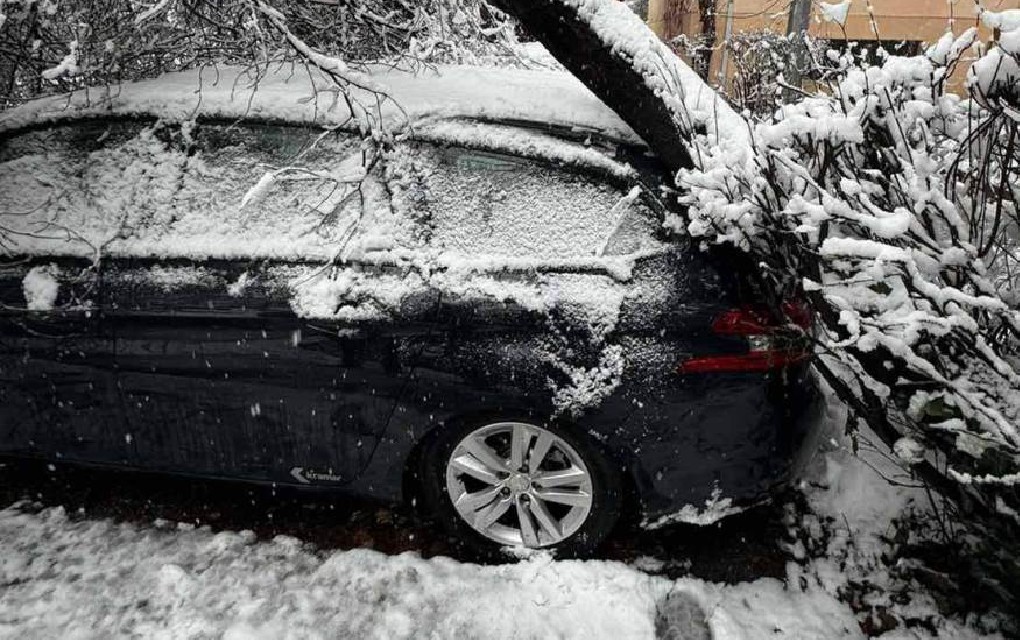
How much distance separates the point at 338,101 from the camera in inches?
102

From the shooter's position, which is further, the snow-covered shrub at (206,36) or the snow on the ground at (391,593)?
the snow-covered shrub at (206,36)

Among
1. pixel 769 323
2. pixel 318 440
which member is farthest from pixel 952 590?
pixel 318 440

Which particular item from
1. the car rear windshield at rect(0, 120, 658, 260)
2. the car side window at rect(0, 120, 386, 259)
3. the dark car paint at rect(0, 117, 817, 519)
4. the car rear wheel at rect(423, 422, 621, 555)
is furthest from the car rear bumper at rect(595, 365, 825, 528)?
the car side window at rect(0, 120, 386, 259)

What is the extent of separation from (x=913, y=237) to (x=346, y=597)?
2.10 metres

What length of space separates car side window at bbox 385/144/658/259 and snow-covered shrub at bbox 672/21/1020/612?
0.27 m

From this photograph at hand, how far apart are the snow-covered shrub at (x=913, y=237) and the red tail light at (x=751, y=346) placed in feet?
0.36

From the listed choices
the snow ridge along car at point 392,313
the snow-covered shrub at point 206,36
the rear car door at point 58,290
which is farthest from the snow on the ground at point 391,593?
the snow-covered shrub at point 206,36

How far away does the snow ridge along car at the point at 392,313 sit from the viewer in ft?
7.38

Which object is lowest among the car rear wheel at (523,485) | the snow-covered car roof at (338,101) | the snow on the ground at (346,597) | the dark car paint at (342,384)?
the snow on the ground at (346,597)

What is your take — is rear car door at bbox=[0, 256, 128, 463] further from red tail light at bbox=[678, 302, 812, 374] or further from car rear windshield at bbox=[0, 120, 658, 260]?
red tail light at bbox=[678, 302, 812, 374]

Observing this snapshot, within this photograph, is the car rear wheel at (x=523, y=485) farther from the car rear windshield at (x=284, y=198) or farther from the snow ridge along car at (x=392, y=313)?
the car rear windshield at (x=284, y=198)

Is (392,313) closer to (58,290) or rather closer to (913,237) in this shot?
(58,290)

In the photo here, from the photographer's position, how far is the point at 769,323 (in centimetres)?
220

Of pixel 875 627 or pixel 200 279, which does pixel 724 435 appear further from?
pixel 200 279
